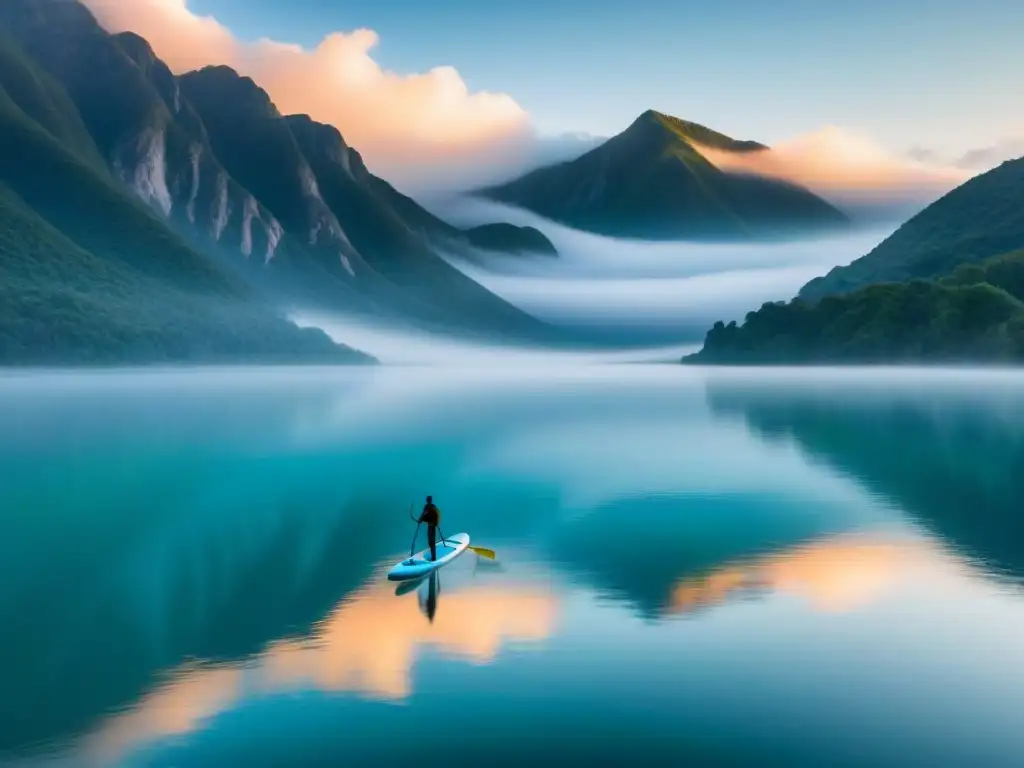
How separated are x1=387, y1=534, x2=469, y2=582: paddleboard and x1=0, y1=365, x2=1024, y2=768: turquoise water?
71 cm

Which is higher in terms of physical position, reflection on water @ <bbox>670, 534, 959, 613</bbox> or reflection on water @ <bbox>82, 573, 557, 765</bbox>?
reflection on water @ <bbox>82, 573, 557, 765</bbox>

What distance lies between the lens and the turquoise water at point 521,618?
996 inches

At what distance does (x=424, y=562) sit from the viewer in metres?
42.3

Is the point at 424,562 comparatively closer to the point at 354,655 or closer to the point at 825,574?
the point at 354,655

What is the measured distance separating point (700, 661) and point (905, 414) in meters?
124

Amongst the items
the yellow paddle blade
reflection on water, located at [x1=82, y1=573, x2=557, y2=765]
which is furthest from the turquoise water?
the yellow paddle blade

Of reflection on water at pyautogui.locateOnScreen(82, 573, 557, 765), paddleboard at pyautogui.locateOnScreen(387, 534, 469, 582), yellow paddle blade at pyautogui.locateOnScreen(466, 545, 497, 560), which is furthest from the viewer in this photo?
yellow paddle blade at pyautogui.locateOnScreen(466, 545, 497, 560)

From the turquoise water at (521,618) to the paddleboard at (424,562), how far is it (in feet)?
2.32

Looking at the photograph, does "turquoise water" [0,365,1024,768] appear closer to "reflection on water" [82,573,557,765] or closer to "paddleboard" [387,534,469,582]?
"reflection on water" [82,573,557,765]

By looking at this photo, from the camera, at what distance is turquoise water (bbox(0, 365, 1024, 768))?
25297 millimetres

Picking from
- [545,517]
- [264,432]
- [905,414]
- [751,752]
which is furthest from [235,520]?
[905,414]

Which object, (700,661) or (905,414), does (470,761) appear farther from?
(905,414)

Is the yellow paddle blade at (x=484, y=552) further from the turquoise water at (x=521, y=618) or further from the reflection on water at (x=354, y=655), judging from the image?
the reflection on water at (x=354, y=655)

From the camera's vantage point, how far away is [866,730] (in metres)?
25.6
